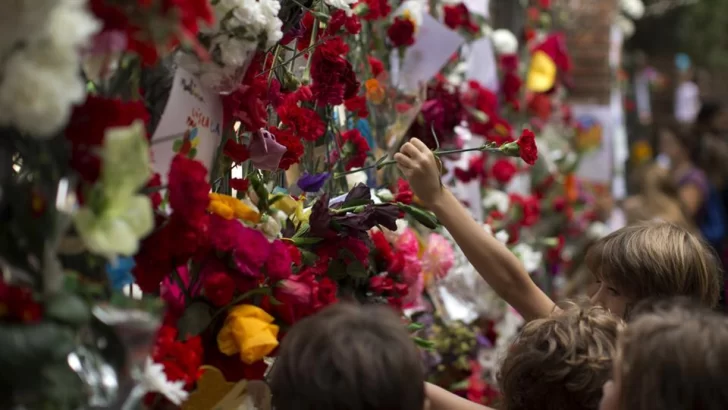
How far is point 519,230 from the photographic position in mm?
3459

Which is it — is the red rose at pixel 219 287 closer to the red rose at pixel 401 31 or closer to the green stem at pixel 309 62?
the green stem at pixel 309 62

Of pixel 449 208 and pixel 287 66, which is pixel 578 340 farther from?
pixel 287 66

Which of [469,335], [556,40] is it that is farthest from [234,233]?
[556,40]

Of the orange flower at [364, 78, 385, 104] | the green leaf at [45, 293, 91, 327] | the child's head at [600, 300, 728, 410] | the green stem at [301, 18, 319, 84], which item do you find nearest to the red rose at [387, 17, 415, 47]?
the orange flower at [364, 78, 385, 104]

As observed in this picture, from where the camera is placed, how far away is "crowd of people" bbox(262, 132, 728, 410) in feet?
4.02

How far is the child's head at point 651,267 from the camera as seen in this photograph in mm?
1908

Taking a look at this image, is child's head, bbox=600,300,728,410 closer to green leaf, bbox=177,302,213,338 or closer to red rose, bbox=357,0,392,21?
green leaf, bbox=177,302,213,338

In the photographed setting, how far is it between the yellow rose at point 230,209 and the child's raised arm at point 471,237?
38 cm

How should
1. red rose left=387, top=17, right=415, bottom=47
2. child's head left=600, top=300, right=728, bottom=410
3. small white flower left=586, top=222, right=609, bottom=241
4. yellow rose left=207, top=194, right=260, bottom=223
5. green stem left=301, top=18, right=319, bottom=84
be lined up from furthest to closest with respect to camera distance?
small white flower left=586, top=222, right=609, bottom=241 < red rose left=387, top=17, right=415, bottom=47 < green stem left=301, top=18, right=319, bottom=84 < yellow rose left=207, top=194, right=260, bottom=223 < child's head left=600, top=300, right=728, bottom=410

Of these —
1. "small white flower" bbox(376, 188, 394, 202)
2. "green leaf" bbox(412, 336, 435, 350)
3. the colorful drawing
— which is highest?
"small white flower" bbox(376, 188, 394, 202)

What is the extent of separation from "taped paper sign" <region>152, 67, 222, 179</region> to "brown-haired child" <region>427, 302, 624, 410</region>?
21.7 inches

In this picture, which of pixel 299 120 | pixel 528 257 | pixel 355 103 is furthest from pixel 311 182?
pixel 528 257

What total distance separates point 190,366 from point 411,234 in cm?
89

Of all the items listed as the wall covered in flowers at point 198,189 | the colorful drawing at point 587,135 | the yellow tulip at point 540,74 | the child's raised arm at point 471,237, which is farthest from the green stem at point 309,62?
the colorful drawing at point 587,135
